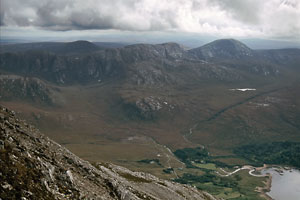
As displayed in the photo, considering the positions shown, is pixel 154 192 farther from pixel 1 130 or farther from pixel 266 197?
pixel 266 197

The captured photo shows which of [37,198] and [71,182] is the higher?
[37,198]

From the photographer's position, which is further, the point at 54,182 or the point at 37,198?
the point at 54,182

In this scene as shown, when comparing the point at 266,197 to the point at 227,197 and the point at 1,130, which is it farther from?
the point at 1,130

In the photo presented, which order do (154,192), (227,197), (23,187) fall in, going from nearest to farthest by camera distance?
(23,187)
(154,192)
(227,197)

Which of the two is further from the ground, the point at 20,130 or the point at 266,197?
the point at 20,130

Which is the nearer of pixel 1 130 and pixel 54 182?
pixel 54 182

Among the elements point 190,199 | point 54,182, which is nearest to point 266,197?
point 190,199

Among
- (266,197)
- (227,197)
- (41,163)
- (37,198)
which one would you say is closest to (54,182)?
(41,163)

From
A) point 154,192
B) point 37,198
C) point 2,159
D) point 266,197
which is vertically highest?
point 2,159

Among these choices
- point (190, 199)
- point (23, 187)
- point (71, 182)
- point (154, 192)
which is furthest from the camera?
point (190, 199)
